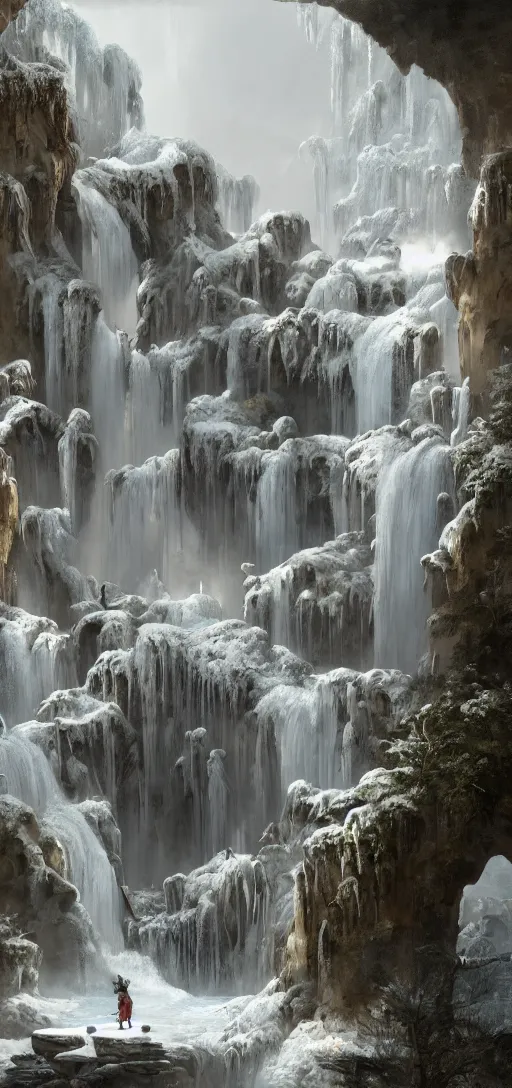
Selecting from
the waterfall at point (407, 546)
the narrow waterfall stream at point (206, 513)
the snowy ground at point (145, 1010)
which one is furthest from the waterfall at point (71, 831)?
the waterfall at point (407, 546)

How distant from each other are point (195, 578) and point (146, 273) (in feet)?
40.6

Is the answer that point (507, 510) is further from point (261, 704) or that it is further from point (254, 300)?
point (254, 300)

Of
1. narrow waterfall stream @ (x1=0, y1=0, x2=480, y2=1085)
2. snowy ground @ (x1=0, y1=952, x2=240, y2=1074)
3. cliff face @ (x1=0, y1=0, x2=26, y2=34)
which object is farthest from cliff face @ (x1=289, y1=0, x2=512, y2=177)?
snowy ground @ (x1=0, y1=952, x2=240, y2=1074)

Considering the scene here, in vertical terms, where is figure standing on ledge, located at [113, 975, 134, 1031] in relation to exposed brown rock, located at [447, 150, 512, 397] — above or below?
below

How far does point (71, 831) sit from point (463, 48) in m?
23.2

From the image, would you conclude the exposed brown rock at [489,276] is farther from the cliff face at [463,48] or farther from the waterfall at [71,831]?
the waterfall at [71,831]

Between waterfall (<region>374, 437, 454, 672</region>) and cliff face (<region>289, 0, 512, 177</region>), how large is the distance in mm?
9356

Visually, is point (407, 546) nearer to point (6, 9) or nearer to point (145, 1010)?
point (145, 1010)

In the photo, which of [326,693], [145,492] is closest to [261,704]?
[326,693]

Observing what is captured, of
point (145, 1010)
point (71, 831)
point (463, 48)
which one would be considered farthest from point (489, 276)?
point (145, 1010)

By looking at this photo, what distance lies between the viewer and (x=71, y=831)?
116 feet

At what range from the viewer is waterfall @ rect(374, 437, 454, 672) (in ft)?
128

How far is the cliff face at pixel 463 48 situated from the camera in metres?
42.8

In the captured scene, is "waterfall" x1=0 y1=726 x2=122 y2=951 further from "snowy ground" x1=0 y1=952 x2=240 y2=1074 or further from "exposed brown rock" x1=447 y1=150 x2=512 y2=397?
"exposed brown rock" x1=447 y1=150 x2=512 y2=397
